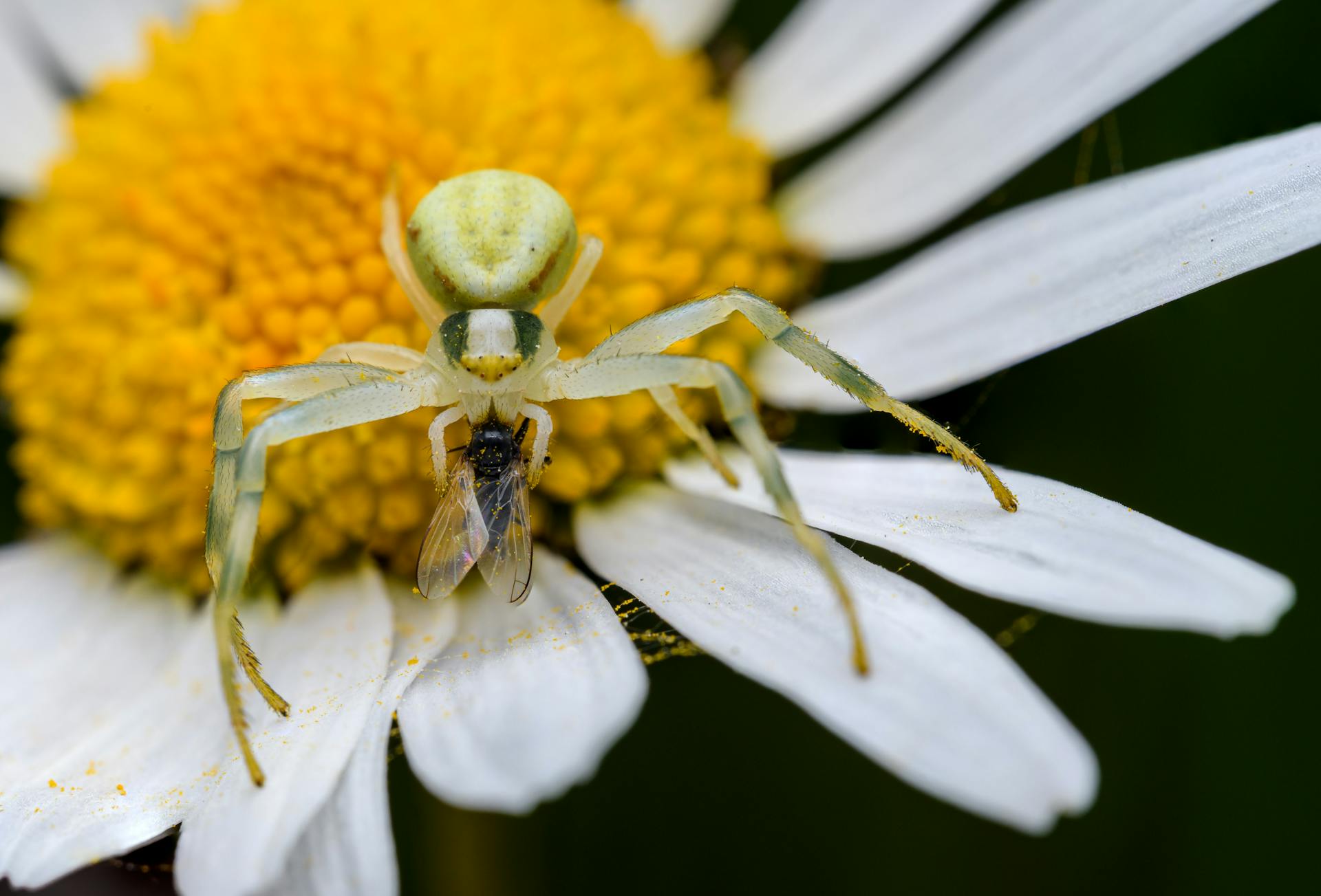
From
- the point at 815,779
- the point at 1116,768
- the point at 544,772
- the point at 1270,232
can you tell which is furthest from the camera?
the point at 815,779

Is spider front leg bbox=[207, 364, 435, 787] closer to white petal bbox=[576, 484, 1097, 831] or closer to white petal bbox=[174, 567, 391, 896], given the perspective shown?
white petal bbox=[174, 567, 391, 896]

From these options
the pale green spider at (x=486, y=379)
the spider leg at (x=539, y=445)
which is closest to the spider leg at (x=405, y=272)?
the pale green spider at (x=486, y=379)

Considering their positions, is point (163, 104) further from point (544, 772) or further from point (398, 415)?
point (544, 772)

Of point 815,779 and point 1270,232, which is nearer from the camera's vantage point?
point 1270,232

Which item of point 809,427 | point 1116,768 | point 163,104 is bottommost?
point 1116,768

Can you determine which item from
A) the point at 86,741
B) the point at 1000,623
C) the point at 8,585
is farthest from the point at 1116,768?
the point at 8,585

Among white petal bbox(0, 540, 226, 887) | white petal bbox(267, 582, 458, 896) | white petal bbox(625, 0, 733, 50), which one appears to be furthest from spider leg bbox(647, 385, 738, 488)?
white petal bbox(625, 0, 733, 50)
